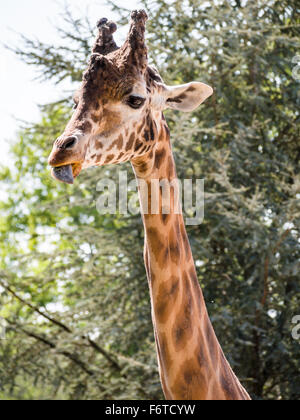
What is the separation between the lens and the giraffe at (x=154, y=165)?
2.30 metres

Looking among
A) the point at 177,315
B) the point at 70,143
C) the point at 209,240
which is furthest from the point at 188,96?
the point at 209,240

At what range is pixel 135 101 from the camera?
239 cm

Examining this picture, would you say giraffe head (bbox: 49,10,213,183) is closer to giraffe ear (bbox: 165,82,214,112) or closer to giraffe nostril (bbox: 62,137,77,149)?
giraffe nostril (bbox: 62,137,77,149)

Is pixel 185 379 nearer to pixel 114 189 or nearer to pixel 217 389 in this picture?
pixel 217 389

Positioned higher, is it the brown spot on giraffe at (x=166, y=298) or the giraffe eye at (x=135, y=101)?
the giraffe eye at (x=135, y=101)

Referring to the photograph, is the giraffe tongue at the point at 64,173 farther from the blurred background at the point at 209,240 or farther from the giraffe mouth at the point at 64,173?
the blurred background at the point at 209,240

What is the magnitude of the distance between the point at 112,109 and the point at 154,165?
0.36 metres

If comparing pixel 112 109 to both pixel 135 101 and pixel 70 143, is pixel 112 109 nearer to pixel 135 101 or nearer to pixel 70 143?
pixel 135 101

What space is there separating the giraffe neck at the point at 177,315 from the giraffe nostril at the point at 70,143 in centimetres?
50

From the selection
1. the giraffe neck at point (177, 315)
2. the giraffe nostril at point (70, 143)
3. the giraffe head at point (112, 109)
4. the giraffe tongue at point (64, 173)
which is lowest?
the giraffe neck at point (177, 315)

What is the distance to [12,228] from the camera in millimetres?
16828

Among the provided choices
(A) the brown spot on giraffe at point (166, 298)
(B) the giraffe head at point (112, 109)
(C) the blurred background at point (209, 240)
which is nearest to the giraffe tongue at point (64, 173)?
(B) the giraffe head at point (112, 109)

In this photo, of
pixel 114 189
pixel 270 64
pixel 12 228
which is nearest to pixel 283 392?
pixel 114 189

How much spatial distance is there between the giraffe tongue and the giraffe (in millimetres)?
56
